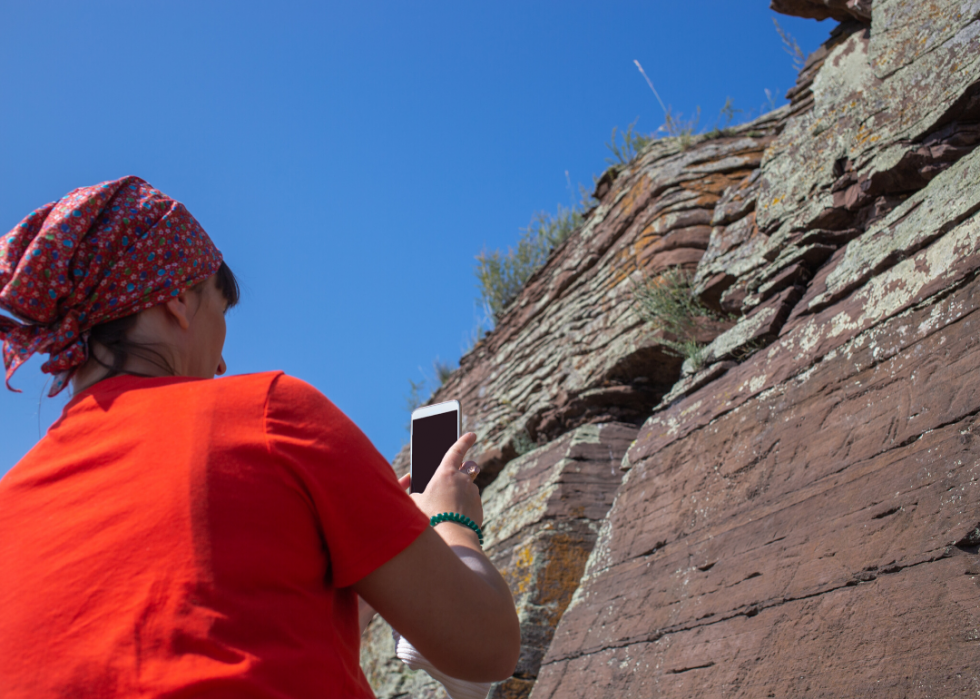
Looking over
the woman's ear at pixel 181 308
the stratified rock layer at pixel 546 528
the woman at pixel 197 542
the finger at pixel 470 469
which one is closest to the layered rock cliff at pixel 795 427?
the stratified rock layer at pixel 546 528

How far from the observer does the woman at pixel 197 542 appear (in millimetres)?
906

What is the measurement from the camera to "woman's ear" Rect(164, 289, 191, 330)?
129 centimetres

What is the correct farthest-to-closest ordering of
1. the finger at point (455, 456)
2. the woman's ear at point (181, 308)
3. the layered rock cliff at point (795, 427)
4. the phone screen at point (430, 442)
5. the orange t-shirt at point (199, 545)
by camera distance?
the layered rock cliff at point (795, 427) → the phone screen at point (430, 442) → the finger at point (455, 456) → the woman's ear at point (181, 308) → the orange t-shirt at point (199, 545)

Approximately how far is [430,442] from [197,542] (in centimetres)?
96

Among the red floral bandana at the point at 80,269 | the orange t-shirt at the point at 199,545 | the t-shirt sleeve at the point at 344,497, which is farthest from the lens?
the red floral bandana at the point at 80,269

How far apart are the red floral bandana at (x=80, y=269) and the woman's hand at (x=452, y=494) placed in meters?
0.57

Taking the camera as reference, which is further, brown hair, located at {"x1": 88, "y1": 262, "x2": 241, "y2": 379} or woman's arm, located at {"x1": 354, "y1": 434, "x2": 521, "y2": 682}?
brown hair, located at {"x1": 88, "y1": 262, "x2": 241, "y2": 379}

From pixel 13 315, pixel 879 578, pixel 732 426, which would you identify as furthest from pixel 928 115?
pixel 13 315

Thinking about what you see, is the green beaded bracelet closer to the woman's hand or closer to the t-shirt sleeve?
the woman's hand

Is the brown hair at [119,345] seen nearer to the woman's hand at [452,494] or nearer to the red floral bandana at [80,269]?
the red floral bandana at [80,269]

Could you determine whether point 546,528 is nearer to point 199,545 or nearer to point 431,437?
point 431,437

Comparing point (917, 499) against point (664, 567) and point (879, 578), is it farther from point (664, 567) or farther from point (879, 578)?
point (664, 567)

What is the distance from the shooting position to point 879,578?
Result: 6.58ft

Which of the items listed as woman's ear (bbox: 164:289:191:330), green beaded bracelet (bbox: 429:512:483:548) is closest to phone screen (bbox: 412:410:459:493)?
green beaded bracelet (bbox: 429:512:483:548)
